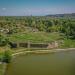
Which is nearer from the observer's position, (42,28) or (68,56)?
(68,56)

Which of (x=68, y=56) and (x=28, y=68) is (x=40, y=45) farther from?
(x=28, y=68)

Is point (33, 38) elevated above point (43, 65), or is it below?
above

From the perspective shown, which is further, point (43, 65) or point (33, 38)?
point (33, 38)

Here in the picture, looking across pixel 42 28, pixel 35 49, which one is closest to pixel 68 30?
pixel 42 28

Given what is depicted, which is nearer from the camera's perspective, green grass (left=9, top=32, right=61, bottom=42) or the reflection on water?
the reflection on water

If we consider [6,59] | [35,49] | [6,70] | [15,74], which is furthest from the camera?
[35,49]

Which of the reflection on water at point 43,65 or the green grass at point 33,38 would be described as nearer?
the reflection on water at point 43,65

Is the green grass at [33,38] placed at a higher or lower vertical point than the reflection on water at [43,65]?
higher

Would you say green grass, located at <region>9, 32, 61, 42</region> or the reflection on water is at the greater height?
Result: green grass, located at <region>9, 32, 61, 42</region>
